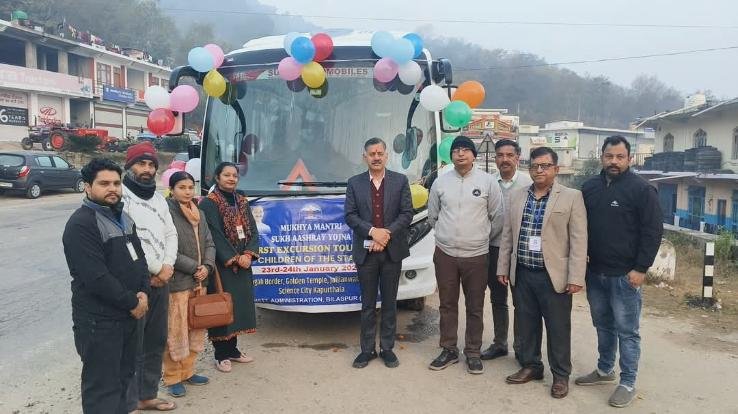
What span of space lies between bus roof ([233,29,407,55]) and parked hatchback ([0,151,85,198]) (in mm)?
13198

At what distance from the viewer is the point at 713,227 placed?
22562 millimetres

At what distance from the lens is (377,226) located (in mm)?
4445

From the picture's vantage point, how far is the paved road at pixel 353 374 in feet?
12.5

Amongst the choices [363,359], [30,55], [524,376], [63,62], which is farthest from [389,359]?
[63,62]

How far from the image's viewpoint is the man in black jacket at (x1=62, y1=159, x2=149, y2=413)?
2.77 metres

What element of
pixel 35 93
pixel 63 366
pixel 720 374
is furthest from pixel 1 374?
pixel 35 93

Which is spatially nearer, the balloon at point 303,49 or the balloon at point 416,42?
the balloon at point 303,49

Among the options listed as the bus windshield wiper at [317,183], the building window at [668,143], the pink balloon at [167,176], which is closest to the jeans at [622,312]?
the bus windshield wiper at [317,183]

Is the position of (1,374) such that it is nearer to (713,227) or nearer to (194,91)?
(194,91)

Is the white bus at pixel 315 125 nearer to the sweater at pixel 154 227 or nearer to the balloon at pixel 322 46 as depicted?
the balloon at pixel 322 46

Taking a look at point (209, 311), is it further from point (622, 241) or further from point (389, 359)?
point (622, 241)

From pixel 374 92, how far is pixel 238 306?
245 centimetres

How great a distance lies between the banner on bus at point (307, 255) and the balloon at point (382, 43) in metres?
1.53

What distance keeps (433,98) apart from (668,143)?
2764 centimetres
